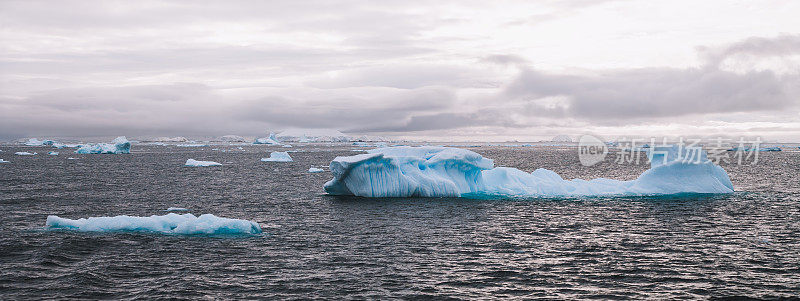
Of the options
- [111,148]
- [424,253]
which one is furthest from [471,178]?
[111,148]

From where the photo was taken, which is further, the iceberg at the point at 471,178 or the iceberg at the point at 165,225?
the iceberg at the point at 471,178

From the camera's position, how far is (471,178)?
122 ft

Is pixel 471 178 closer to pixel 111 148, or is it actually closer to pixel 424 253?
pixel 424 253

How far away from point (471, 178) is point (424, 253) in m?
19.1

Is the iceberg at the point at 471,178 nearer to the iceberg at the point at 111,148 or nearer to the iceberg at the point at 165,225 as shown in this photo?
the iceberg at the point at 165,225

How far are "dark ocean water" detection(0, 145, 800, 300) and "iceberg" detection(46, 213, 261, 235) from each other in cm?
58

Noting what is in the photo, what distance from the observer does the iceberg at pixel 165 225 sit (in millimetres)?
20734

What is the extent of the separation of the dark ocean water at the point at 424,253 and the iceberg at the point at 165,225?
22.9 inches

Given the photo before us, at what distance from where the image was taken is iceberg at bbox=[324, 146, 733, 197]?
1363 inches

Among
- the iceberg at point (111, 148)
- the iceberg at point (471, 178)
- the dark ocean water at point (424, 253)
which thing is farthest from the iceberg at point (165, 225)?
the iceberg at point (111, 148)

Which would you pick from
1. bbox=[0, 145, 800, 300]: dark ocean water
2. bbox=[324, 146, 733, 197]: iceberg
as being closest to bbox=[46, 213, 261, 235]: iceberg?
bbox=[0, 145, 800, 300]: dark ocean water

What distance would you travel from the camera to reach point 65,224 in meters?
21.3

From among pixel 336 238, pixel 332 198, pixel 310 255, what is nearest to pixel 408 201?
pixel 332 198

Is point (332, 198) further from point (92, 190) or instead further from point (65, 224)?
point (92, 190)
